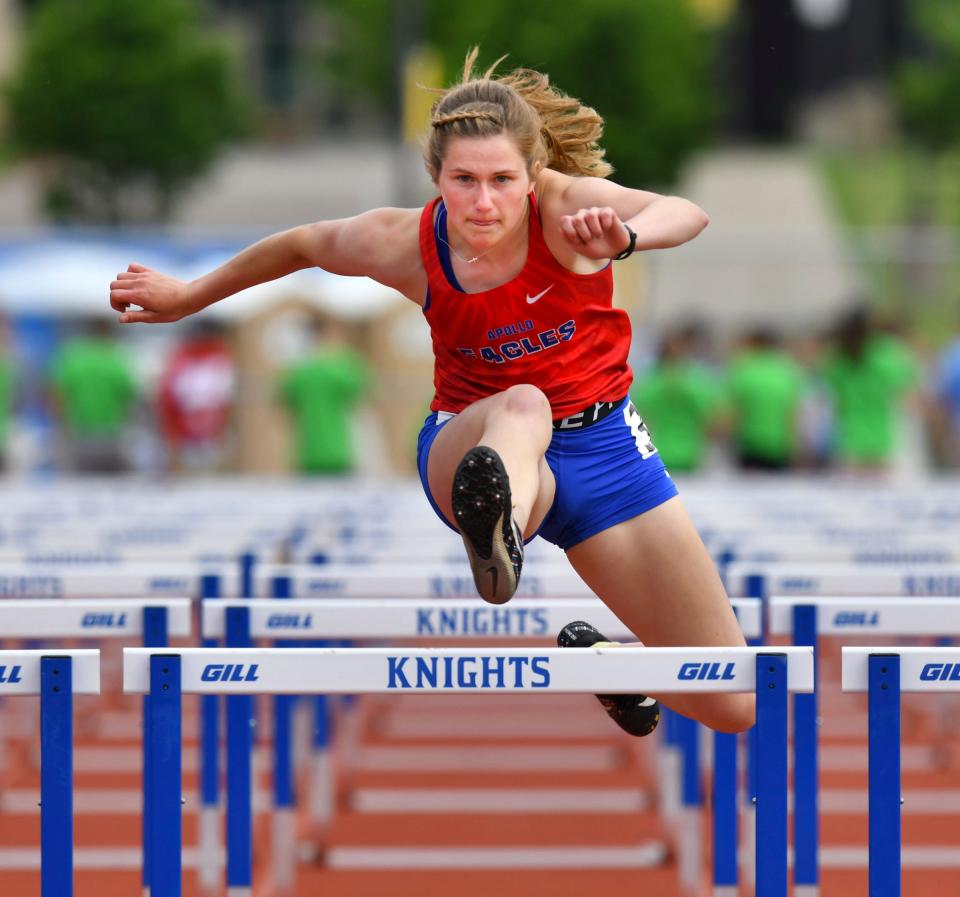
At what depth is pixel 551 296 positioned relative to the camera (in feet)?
14.6

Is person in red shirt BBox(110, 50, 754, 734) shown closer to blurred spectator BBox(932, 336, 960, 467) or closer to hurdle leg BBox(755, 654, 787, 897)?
hurdle leg BBox(755, 654, 787, 897)

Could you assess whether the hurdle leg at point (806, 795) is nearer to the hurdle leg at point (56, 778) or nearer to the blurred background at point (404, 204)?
the hurdle leg at point (56, 778)

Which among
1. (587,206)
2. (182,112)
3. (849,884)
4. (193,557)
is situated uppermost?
(182,112)

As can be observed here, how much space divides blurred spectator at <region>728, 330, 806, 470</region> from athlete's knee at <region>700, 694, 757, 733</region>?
30.9 feet

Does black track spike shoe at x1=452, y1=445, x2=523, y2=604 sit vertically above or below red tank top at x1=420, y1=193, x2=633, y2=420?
below

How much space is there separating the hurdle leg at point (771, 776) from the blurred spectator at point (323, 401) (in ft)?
33.9

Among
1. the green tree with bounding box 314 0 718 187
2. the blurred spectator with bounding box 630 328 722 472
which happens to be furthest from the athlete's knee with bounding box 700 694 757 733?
the green tree with bounding box 314 0 718 187

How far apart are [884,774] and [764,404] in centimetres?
1011

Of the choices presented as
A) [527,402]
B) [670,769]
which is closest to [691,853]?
[670,769]

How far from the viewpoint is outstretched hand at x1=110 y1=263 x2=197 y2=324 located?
4.78 metres

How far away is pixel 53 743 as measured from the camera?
12.9 feet

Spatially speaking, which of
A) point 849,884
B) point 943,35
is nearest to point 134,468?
point 849,884

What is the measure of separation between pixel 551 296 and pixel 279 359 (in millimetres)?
14341

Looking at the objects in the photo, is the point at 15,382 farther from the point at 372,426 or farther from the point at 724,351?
the point at 724,351
